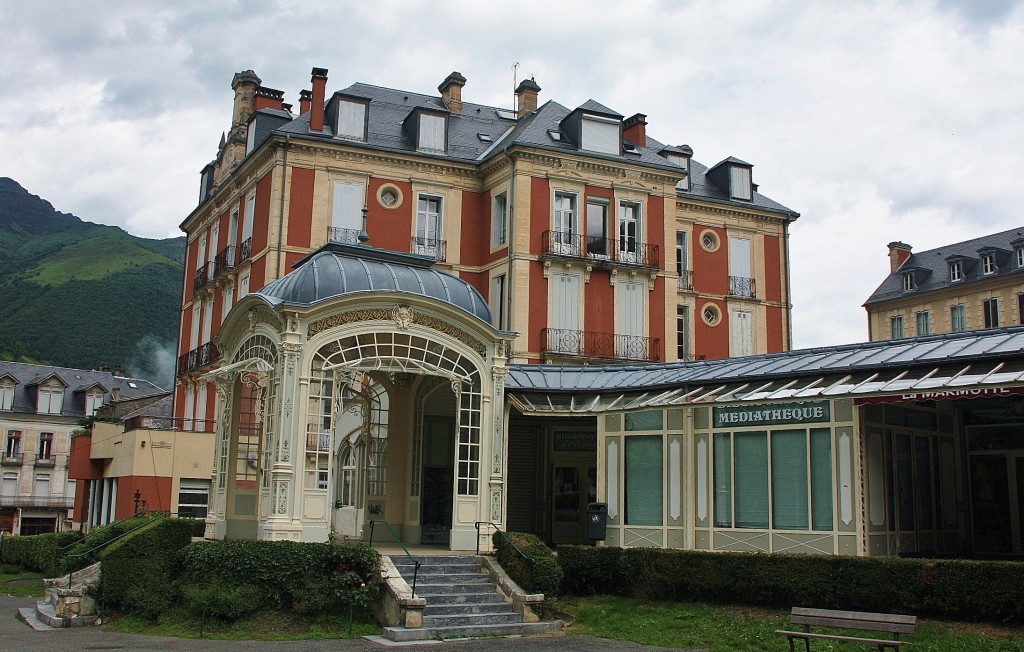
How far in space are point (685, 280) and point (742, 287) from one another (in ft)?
7.88

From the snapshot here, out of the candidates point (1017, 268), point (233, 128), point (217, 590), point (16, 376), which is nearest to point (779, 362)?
point (217, 590)

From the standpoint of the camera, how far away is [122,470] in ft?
98.6

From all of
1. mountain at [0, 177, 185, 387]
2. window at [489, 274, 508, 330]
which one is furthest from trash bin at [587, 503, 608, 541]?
mountain at [0, 177, 185, 387]

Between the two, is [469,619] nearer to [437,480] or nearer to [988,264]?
[437,480]

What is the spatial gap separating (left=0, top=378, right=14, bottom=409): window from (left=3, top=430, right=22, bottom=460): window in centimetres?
148

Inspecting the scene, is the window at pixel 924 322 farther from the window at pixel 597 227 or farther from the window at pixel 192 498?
the window at pixel 192 498

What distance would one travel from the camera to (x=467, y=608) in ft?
50.2

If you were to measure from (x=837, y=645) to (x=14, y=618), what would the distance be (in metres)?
13.0

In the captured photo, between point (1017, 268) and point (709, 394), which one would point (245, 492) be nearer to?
point (709, 394)

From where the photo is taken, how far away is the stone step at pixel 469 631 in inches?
557

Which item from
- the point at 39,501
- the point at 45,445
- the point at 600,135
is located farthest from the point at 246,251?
the point at 39,501

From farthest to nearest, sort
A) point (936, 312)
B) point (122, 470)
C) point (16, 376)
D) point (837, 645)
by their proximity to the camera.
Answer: point (16, 376), point (936, 312), point (122, 470), point (837, 645)

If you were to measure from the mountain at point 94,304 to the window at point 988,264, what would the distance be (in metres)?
55.5

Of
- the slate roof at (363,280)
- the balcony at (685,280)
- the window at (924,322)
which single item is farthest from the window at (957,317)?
the slate roof at (363,280)
